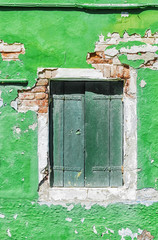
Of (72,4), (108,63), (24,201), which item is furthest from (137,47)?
A: (24,201)

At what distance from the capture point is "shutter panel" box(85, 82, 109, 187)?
3.19 meters

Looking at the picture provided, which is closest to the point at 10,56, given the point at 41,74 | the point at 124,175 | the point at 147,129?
the point at 41,74

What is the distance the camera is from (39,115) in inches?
121

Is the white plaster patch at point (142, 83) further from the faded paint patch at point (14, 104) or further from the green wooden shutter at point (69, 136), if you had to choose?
the faded paint patch at point (14, 104)

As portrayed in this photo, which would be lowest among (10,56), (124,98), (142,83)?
(124,98)

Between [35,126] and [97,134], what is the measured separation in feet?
2.26

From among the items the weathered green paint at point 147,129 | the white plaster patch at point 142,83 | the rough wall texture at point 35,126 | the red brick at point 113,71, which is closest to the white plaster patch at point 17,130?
the rough wall texture at point 35,126

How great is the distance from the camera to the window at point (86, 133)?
3191mm

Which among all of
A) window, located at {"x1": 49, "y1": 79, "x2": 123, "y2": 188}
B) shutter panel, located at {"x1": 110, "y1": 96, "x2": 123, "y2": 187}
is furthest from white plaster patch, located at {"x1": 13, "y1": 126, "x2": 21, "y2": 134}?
shutter panel, located at {"x1": 110, "y1": 96, "x2": 123, "y2": 187}

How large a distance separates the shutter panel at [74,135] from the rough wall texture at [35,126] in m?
0.26

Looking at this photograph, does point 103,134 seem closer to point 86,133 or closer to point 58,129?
point 86,133

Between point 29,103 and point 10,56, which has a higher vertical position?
point 10,56

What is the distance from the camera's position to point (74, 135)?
3.21 m

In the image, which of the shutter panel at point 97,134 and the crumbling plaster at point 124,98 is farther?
the shutter panel at point 97,134
